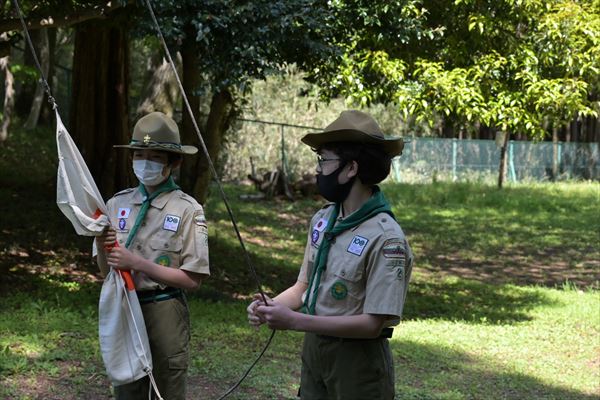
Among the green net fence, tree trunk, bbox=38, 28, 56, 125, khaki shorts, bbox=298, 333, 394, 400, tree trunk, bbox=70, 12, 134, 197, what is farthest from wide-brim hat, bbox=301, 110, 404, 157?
the green net fence

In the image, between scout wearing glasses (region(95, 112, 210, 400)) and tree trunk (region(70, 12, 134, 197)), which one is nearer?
scout wearing glasses (region(95, 112, 210, 400))

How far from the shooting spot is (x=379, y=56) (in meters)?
10.4

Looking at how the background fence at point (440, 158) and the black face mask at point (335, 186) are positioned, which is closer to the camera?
the black face mask at point (335, 186)

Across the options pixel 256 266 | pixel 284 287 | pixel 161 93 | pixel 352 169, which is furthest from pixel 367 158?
pixel 161 93

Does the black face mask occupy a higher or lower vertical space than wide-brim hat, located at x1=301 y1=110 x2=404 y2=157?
lower

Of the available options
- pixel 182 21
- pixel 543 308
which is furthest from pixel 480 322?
pixel 182 21

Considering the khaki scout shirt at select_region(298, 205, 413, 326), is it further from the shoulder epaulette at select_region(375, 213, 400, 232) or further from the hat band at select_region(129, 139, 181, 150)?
the hat band at select_region(129, 139, 181, 150)

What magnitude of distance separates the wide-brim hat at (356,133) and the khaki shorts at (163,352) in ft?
3.81

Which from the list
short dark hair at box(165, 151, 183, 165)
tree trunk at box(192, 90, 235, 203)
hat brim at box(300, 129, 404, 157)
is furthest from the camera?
tree trunk at box(192, 90, 235, 203)

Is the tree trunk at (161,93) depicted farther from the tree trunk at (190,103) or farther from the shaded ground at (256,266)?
the shaded ground at (256,266)

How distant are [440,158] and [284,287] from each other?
2098 cm

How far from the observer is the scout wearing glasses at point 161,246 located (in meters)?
4.09

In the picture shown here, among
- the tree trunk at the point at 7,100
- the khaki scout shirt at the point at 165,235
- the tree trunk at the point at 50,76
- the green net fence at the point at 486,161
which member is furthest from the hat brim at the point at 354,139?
the green net fence at the point at 486,161

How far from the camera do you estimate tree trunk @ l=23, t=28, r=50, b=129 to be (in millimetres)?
19891
